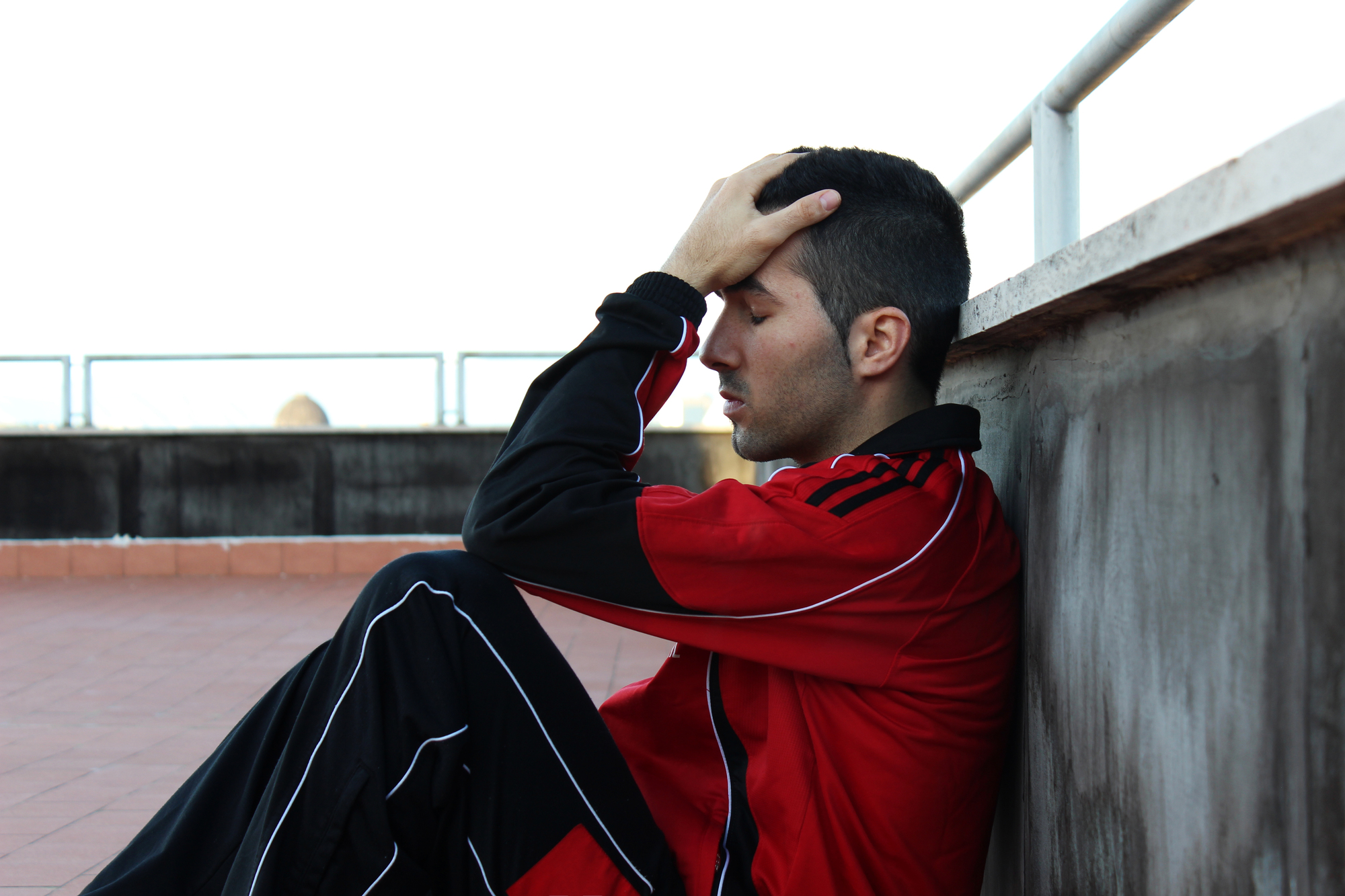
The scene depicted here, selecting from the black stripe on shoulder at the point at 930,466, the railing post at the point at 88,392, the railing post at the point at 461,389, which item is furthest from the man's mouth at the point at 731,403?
the railing post at the point at 88,392

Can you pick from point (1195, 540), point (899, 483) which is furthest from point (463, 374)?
point (1195, 540)

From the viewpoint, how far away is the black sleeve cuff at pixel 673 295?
4.79ft

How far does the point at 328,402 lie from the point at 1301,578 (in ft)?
26.3

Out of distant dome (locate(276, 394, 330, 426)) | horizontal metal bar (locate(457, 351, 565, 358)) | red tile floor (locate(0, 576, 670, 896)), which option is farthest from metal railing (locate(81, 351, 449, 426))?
red tile floor (locate(0, 576, 670, 896))

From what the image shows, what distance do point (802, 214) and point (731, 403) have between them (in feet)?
1.04

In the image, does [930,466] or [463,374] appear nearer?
[930,466]

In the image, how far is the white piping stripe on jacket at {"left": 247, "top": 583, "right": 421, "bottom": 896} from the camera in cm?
111

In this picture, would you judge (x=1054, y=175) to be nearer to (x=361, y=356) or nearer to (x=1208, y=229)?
(x=1208, y=229)

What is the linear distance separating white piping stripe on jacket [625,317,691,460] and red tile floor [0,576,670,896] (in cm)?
172

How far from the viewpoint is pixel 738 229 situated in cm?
144

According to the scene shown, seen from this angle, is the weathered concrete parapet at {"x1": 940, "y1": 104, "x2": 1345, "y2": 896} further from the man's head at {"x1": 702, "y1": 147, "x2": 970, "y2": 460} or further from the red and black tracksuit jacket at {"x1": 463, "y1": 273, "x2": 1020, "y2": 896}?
the man's head at {"x1": 702, "y1": 147, "x2": 970, "y2": 460}

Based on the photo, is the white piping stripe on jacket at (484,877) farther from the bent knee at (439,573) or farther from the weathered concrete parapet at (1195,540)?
the weathered concrete parapet at (1195,540)

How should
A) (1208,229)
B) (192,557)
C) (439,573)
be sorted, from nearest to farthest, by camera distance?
(1208,229), (439,573), (192,557)

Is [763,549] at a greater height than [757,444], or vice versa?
[757,444]
